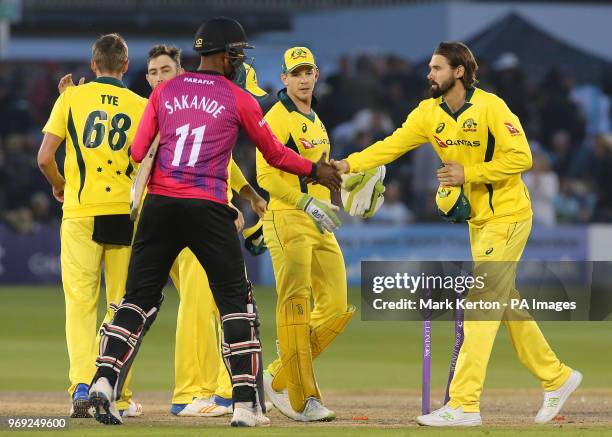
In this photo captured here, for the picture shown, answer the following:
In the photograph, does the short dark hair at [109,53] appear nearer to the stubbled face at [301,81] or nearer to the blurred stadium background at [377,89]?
the stubbled face at [301,81]

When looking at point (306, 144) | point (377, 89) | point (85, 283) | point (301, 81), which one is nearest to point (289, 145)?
point (306, 144)

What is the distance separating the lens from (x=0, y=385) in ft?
40.1

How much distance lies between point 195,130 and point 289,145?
1333mm

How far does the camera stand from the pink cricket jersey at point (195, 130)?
323 inches

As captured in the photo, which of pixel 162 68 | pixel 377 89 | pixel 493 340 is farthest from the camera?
pixel 377 89

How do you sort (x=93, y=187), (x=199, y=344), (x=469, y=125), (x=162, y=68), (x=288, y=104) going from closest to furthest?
1. (x=469, y=125)
2. (x=93, y=187)
3. (x=288, y=104)
4. (x=199, y=344)
5. (x=162, y=68)

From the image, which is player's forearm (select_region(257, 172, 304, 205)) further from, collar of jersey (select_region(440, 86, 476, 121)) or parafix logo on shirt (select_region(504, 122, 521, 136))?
parafix logo on shirt (select_region(504, 122, 521, 136))

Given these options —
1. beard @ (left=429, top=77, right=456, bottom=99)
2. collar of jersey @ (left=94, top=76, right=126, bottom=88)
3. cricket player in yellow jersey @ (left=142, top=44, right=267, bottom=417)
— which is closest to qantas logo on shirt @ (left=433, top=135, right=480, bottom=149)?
beard @ (left=429, top=77, right=456, bottom=99)

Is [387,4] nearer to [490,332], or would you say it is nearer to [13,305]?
[13,305]

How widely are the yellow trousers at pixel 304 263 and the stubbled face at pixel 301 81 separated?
2.61 feet

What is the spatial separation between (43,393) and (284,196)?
3442mm

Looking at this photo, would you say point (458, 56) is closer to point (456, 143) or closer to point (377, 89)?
point (456, 143)

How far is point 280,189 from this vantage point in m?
9.27

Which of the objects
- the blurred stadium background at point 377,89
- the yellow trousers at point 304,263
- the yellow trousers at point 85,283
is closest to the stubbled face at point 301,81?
the yellow trousers at point 304,263
